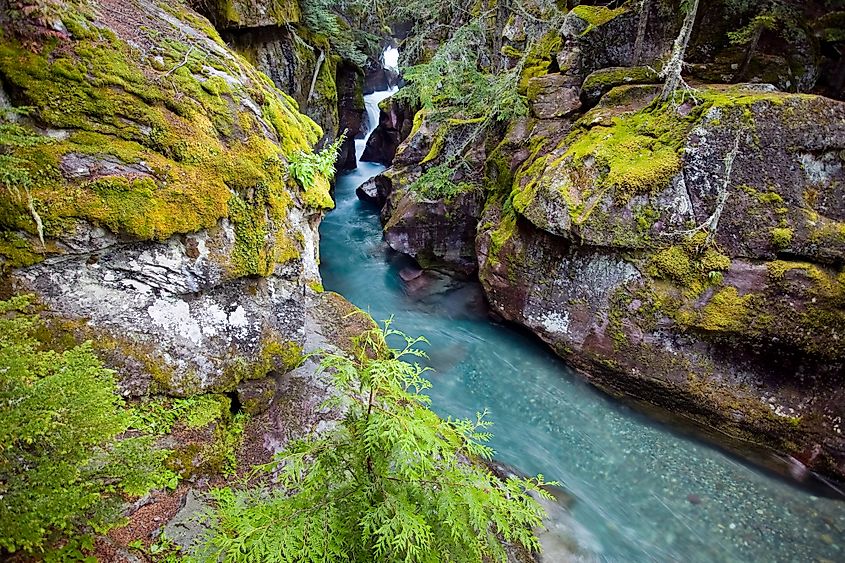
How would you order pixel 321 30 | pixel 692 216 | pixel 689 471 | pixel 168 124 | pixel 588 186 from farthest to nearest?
pixel 321 30 < pixel 588 186 < pixel 692 216 < pixel 689 471 < pixel 168 124

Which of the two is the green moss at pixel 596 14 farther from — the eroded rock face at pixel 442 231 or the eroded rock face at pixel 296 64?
the eroded rock face at pixel 296 64

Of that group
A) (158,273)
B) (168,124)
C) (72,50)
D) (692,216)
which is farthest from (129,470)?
(692,216)

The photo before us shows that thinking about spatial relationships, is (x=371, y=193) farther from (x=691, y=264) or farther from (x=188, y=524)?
(x=188, y=524)

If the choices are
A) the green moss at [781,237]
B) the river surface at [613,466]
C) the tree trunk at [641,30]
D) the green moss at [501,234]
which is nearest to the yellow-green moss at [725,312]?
the green moss at [781,237]

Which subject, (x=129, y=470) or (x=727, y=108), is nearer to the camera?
(x=129, y=470)

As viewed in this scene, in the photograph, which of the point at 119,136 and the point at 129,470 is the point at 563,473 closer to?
the point at 129,470

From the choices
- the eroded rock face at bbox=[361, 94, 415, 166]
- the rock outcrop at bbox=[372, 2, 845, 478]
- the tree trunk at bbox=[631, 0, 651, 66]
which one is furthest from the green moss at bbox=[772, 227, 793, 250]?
the eroded rock face at bbox=[361, 94, 415, 166]

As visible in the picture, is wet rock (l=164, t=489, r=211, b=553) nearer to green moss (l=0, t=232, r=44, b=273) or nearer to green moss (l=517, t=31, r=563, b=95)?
green moss (l=0, t=232, r=44, b=273)

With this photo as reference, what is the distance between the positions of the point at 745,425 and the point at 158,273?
8185 mm

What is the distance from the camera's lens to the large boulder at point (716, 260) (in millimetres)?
6207

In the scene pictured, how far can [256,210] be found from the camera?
4785 mm

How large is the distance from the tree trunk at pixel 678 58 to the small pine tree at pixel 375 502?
7044 millimetres

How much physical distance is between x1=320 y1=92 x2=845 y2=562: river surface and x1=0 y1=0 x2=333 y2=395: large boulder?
13.4 ft

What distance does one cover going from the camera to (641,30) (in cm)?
878
